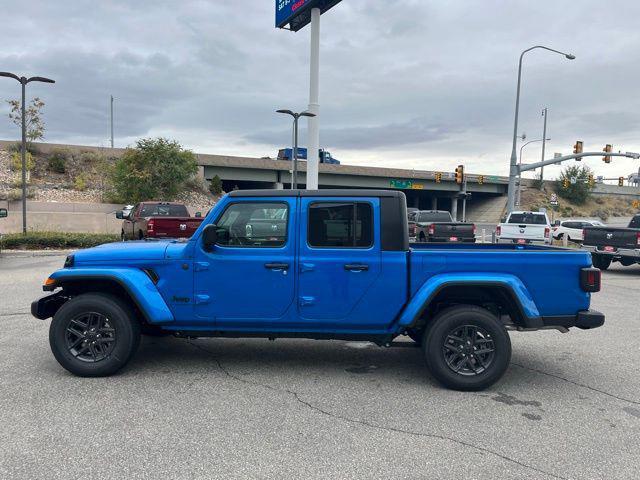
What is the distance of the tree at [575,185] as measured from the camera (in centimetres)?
7794

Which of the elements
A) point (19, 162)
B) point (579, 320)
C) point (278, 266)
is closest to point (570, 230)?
point (579, 320)

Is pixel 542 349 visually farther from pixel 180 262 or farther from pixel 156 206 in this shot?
pixel 156 206

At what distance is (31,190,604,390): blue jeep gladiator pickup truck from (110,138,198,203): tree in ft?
124

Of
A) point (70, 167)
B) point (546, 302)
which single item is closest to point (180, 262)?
point (546, 302)

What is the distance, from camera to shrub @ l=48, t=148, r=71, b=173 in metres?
47.5

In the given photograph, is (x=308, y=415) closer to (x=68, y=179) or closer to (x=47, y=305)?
(x=47, y=305)

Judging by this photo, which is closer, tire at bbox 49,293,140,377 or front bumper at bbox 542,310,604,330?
front bumper at bbox 542,310,604,330

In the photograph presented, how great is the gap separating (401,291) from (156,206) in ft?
49.0

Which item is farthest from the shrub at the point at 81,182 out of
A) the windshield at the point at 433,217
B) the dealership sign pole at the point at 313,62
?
the windshield at the point at 433,217

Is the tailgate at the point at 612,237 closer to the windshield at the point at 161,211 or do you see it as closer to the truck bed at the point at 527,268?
the truck bed at the point at 527,268

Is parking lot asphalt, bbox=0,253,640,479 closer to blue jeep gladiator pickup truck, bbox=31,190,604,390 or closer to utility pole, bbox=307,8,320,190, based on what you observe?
blue jeep gladiator pickup truck, bbox=31,190,604,390

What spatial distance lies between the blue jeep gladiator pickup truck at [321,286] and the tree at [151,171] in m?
37.9

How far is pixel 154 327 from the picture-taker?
5.33 metres

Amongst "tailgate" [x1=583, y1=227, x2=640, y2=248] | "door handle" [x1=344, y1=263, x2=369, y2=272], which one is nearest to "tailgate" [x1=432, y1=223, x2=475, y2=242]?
"tailgate" [x1=583, y1=227, x2=640, y2=248]
